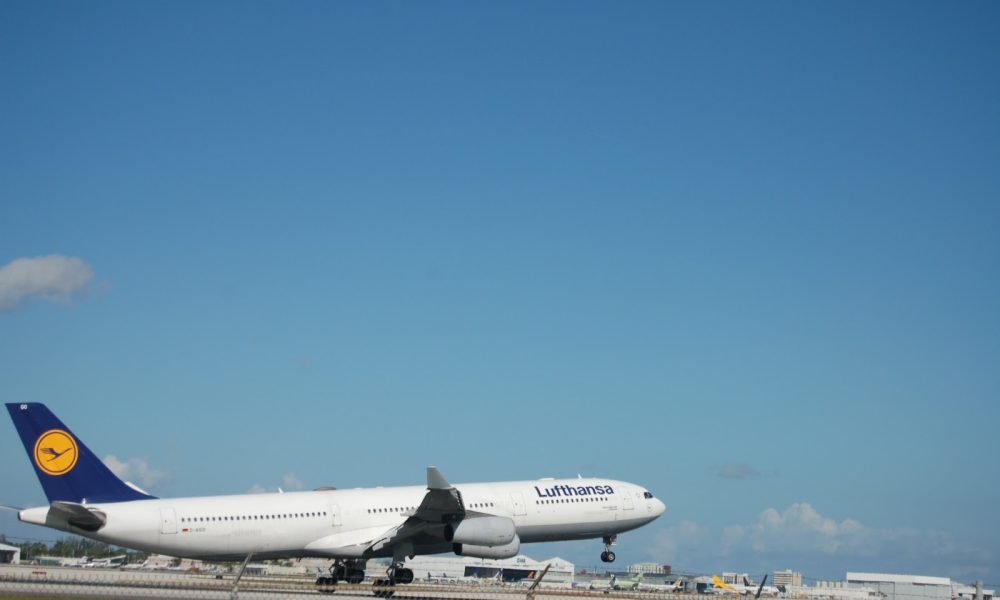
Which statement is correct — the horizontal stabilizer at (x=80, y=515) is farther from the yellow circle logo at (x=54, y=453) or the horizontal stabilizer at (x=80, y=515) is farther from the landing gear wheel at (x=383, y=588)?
the landing gear wheel at (x=383, y=588)

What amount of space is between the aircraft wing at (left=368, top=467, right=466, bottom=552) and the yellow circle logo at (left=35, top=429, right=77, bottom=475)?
558 inches

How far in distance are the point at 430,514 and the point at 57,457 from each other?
54.8ft

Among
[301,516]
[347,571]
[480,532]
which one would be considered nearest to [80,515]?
[301,516]

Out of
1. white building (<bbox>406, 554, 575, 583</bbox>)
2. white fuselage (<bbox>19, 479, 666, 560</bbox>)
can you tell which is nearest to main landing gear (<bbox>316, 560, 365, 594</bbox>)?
white fuselage (<bbox>19, 479, 666, 560</bbox>)

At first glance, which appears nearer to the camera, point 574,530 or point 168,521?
point 168,521

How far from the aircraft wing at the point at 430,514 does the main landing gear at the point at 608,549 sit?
12.9m

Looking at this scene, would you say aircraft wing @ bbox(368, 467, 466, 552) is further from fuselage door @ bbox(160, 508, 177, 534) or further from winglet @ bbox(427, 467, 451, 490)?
fuselage door @ bbox(160, 508, 177, 534)

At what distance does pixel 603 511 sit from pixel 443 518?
40.4 feet

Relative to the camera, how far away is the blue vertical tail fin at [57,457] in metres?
47.1

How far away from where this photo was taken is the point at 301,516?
51.8 metres

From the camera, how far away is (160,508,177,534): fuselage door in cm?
4847

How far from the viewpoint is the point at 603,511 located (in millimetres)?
60312

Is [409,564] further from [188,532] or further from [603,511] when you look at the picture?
[188,532]

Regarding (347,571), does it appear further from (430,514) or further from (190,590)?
(190,590)
